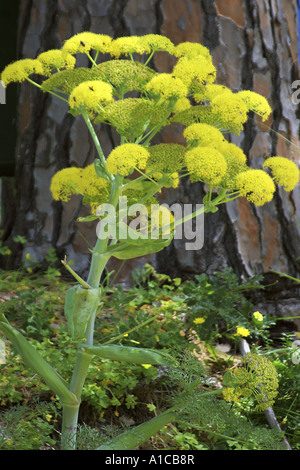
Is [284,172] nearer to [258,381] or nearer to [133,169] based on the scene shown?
[133,169]

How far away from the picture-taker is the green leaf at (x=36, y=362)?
3.82 ft

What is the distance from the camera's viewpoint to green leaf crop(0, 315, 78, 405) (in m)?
1.17

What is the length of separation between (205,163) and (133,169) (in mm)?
148

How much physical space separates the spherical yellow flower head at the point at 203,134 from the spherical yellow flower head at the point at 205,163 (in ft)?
0.16

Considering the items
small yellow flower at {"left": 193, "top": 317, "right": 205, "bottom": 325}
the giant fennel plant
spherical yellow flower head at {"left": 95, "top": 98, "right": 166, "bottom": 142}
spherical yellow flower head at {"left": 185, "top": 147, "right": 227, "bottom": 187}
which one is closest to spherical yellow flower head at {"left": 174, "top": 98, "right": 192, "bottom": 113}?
the giant fennel plant

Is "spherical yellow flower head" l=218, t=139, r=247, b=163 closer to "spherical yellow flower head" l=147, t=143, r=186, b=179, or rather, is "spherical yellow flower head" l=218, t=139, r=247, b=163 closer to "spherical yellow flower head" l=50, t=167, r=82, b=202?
"spherical yellow flower head" l=147, t=143, r=186, b=179

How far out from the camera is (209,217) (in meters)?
2.19

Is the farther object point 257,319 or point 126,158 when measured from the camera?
point 257,319

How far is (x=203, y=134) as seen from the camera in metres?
1.19

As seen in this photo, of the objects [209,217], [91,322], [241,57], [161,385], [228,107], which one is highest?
[241,57]

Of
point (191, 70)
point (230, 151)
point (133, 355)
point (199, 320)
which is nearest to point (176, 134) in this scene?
point (199, 320)

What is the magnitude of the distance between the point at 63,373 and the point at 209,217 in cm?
93
